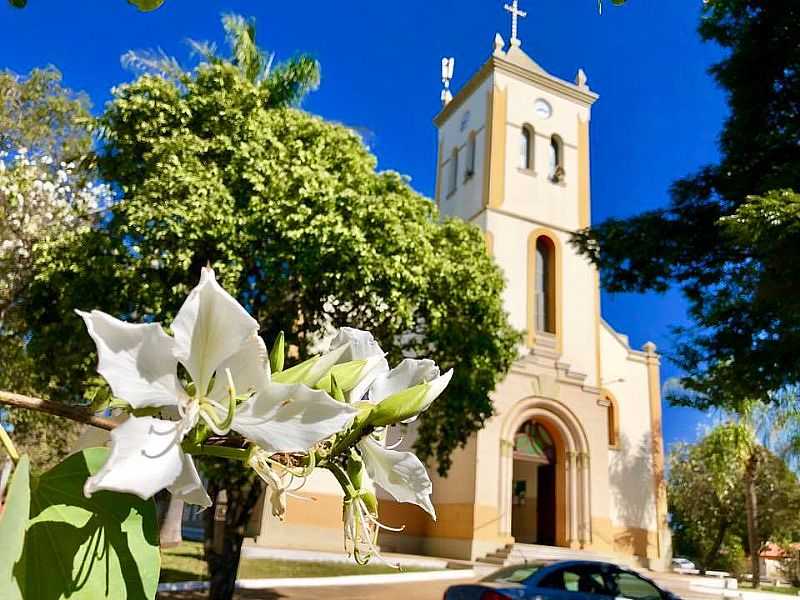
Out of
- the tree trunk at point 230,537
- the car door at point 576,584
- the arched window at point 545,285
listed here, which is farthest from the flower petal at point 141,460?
the arched window at point 545,285

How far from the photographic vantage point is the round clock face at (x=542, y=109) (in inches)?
939

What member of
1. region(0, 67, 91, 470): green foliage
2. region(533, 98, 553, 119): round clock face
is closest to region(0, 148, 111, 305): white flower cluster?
region(0, 67, 91, 470): green foliage

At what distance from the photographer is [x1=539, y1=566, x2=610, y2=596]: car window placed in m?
8.00

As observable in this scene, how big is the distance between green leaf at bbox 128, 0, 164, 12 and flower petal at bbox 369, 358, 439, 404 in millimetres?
524

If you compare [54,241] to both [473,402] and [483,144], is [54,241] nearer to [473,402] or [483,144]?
[473,402]

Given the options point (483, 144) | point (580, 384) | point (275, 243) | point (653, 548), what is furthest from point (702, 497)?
point (275, 243)

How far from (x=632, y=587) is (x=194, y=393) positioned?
923cm

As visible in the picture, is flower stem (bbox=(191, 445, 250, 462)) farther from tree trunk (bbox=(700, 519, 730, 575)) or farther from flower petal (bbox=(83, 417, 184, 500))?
tree trunk (bbox=(700, 519, 730, 575))

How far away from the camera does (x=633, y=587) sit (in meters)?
8.51

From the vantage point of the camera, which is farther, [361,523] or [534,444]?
[534,444]

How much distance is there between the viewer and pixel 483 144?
75.5 feet

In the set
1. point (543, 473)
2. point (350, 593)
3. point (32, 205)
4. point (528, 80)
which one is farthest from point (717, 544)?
point (32, 205)

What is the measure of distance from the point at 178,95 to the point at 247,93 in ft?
3.26

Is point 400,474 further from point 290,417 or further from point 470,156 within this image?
point 470,156
